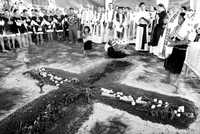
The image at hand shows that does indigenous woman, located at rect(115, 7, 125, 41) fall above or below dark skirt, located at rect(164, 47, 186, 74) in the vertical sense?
above

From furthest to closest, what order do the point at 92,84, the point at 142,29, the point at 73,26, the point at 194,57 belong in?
the point at 73,26 → the point at 142,29 → the point at 194,57 → the point at 92,84

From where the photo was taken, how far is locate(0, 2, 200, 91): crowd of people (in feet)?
29.7

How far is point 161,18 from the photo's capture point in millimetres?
8547

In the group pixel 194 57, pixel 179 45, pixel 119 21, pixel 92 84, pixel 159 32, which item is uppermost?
pixel 119 21

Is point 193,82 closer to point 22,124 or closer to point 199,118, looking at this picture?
point 199,118

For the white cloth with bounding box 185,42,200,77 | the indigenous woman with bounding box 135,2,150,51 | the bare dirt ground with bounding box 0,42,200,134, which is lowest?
the bare dirt ground with bounding box 0,42,200,134

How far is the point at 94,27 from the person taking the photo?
38.7 ft

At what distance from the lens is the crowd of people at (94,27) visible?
356 inches

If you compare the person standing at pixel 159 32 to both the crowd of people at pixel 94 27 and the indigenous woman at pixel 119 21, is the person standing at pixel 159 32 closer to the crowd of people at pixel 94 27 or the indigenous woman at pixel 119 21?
the crowd of people at pixel 94 27

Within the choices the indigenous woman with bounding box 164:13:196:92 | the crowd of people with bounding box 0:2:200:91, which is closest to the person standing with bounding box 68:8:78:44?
the crowd of people with bounding box 0:2:200:91

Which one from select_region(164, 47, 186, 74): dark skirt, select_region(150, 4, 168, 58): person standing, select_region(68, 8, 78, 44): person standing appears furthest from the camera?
select_region(68, 8, 78, 44): person standing

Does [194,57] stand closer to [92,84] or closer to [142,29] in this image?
[92,84]

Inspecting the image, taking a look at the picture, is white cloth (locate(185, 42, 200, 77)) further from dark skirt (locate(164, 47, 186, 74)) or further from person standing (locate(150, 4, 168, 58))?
person standing (locate(150, 4, 168, 58))

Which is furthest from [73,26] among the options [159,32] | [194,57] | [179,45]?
[179,45]
